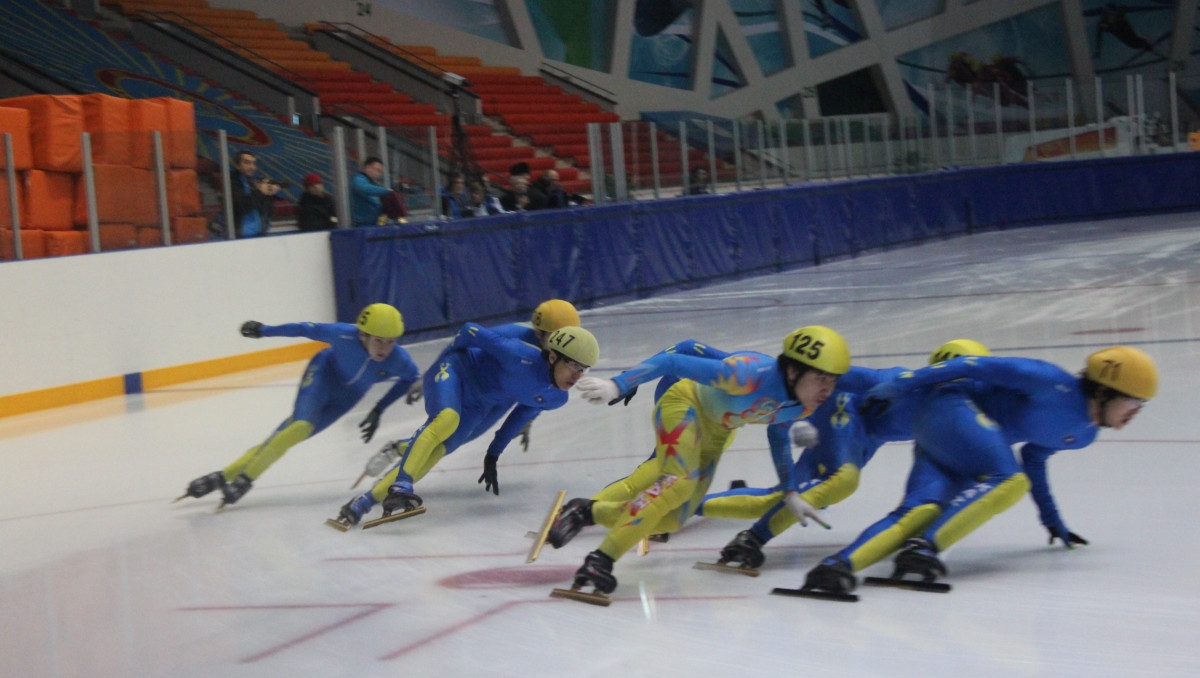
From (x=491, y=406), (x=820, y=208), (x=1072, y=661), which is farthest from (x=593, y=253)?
(x=1072, y=661)

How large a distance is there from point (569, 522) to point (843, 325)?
7.65 metres

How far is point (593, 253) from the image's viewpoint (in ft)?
50.4

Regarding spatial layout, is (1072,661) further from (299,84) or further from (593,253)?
(299,84)

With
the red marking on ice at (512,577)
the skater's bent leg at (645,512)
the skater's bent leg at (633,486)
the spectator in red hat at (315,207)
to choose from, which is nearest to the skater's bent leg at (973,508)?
the skater's bent leg at (645,512)

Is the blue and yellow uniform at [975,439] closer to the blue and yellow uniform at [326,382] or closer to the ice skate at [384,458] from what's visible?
the ice skate at [384,458]

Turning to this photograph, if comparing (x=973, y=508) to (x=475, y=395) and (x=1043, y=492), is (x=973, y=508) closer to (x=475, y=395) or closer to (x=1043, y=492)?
(x=1043, y=492)

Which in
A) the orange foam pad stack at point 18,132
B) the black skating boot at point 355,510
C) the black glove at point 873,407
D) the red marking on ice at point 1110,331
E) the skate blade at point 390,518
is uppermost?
the orange foam pad stack at point 18,132

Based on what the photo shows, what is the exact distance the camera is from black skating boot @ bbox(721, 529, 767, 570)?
460 centimetres

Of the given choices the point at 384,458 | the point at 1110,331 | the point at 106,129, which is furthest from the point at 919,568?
the point at 106,129

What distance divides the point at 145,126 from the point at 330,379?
17.3ft

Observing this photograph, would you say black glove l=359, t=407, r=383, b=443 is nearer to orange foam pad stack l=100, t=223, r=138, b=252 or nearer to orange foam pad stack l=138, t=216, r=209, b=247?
orange foam pad stack l=100, t=223, r=138, b=252

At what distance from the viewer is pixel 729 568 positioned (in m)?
4.62

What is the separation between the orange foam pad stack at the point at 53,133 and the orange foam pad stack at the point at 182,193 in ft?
2.68

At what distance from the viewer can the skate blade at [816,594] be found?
4.19 meters
